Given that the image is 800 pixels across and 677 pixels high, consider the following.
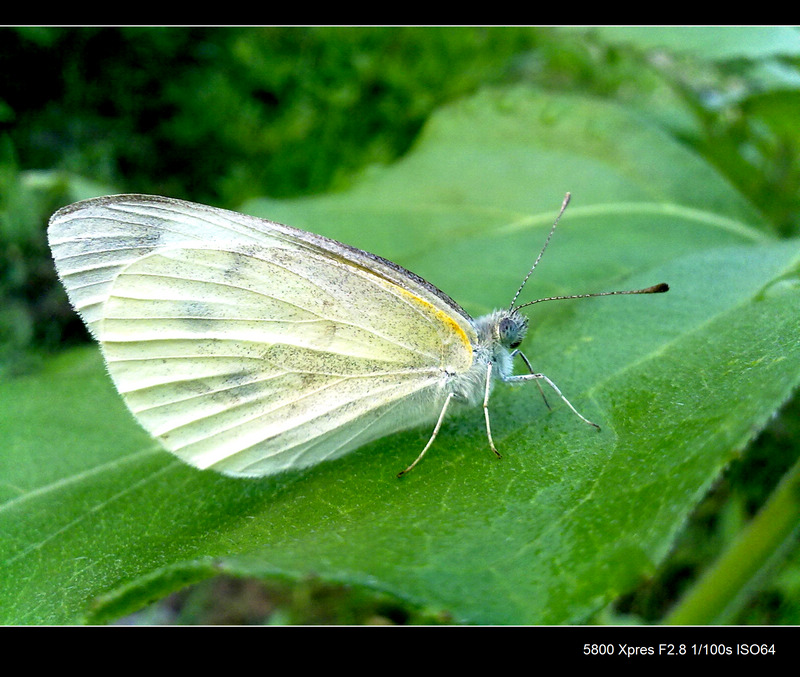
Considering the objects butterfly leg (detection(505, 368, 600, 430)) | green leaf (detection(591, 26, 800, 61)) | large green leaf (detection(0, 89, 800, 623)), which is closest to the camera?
large green leaf (detection(0, 89, 800, 623))

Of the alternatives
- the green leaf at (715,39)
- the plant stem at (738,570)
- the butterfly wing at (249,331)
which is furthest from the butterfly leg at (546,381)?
the green leaf at (715,39)

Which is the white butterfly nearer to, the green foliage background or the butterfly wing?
the butterfly wing

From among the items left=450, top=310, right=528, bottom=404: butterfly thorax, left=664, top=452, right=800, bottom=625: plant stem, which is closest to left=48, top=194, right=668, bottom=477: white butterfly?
left=450, top=310, right=528, bottom=404: butterfly thorax

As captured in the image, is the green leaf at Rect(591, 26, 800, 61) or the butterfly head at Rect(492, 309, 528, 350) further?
the green leaf at Rect(591, 26, 800, 61)

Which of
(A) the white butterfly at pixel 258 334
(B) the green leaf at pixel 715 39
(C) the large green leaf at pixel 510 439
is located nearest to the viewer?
(C) the large green leaf at pixel 510 439

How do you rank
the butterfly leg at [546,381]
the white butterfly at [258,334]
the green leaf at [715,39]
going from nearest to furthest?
the butterfly leg at [546,381], the white butterfly at [258,334], the green leaf at [715,39]

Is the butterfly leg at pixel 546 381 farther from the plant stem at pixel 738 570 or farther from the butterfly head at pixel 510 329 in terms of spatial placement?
the plant stem at pixel 738 570

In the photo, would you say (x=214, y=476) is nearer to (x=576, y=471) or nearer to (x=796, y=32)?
(x=576, y=471)

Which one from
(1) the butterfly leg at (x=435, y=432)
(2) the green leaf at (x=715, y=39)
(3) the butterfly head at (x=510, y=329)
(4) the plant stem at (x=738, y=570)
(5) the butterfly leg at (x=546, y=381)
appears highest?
(2) the green leaf at (x=715, y=39)
